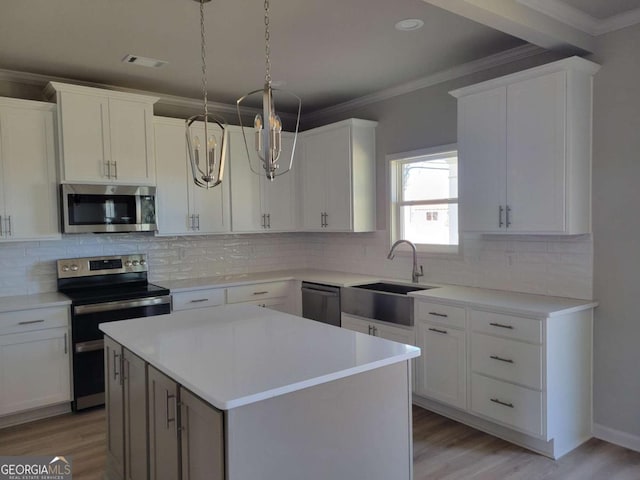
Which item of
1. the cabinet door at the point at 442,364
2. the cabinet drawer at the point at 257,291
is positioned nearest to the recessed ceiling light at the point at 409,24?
the cabinet door at the point at 442,364

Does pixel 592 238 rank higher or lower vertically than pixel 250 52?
lower

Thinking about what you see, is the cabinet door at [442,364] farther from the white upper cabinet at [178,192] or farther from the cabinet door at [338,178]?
the white upper cabinet at [178,192]

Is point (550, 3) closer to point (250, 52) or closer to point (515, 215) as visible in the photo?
point (515, 215)

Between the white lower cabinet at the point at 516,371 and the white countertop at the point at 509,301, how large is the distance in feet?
0.09

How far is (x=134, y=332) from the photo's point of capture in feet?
8.04

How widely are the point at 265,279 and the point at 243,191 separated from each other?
0.91 meters

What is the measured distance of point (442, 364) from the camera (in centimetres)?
341

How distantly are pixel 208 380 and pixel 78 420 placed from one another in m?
2.47

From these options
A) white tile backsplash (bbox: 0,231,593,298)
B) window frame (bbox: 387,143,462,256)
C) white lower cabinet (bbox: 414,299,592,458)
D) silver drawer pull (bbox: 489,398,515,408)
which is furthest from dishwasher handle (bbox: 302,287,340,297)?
silver drawer pull (bbox: 489,398,515,408)

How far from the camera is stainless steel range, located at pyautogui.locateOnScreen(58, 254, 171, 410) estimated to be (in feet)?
11.9

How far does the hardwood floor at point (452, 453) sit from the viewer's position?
2729 millimetres

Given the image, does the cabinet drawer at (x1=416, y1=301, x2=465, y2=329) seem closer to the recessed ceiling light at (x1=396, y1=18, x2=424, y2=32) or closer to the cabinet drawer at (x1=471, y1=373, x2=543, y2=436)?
the cabinet drawer at (x1=471, y1=373, x2=543, y2=436)

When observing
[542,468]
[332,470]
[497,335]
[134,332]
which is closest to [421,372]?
[497,335]

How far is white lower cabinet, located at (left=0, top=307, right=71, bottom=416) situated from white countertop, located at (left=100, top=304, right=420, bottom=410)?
1.24 metres
